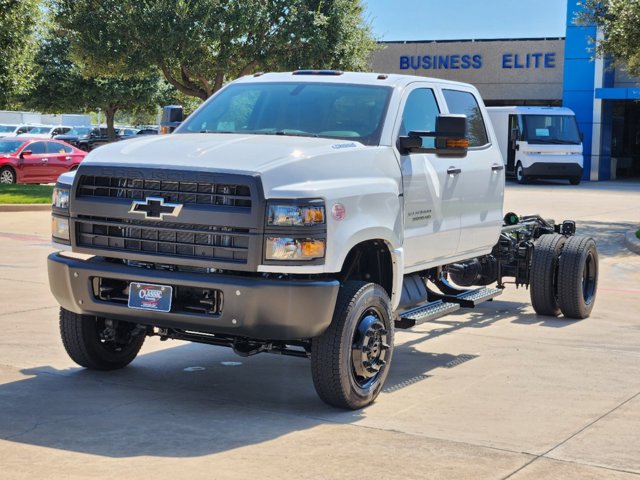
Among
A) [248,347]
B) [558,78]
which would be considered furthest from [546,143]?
[248,347]

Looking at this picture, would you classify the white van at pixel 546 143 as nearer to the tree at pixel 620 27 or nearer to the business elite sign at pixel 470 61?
the business elite sign at pixel 470 61

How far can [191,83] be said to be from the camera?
3562 centimetres

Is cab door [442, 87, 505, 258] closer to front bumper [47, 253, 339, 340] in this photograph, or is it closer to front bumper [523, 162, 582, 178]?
front bumper [47, 253, 339, 340]

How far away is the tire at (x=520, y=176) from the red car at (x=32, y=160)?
1561 cm

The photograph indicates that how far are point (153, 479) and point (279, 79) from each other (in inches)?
149

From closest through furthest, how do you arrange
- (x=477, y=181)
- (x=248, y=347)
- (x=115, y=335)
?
(x=248, y=347), (x=115, y=335), (x=477, y=181)

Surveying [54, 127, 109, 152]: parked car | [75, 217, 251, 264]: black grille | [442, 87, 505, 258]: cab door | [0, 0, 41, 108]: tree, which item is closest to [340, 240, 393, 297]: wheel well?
[75, 217, 251, 264]: black grille

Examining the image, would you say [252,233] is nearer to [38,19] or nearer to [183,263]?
[183,263]

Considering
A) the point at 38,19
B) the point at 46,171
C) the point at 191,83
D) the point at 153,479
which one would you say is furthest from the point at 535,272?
the point at 191,83

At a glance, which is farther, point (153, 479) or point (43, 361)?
point (43, 361)

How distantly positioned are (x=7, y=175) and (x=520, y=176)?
1764 centimetres

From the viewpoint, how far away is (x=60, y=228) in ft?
22.9

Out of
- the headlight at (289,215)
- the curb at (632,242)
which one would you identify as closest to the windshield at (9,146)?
the curb at (632,242)

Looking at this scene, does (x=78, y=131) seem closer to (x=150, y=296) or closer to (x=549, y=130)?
(x=549, y=130)
